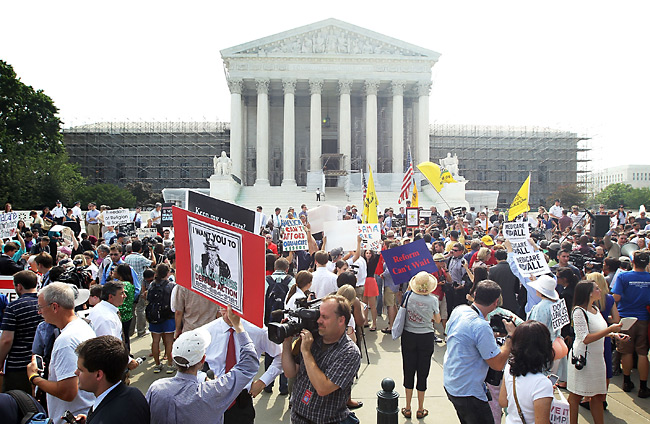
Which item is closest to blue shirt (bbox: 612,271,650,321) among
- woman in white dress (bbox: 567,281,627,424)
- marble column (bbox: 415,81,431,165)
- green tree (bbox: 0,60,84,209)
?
woman in white dress (bbox: 567,281,627,424)

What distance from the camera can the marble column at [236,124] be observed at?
4194 centimetres

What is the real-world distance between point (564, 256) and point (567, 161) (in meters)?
54.5

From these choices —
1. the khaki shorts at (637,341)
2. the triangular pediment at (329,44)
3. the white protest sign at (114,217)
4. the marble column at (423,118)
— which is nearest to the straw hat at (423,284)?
the khaki shorts at (637,341)

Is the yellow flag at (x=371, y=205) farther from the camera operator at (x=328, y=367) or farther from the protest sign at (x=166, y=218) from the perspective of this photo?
the camera operator at (x=328, y=367)

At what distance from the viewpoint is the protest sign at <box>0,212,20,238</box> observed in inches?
466

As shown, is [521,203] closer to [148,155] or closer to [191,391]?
[191,391]

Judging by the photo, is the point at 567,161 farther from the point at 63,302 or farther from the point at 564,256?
the point at 63,302

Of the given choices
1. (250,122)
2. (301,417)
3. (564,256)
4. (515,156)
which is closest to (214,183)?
(250,122)

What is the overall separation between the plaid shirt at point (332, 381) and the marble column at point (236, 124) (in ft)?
129

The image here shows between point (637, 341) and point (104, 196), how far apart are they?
137 feet

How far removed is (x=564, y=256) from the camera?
8.14 meters

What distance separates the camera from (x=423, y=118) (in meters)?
42.9

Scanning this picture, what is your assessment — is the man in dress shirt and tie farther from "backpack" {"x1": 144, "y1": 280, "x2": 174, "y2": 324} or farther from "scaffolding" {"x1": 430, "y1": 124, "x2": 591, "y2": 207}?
"scaffolding" {"x1": 430, "y1": 124, "x2": 591, "y2": 207}

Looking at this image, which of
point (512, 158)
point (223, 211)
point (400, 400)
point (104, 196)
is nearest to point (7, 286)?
point (223, 211)
